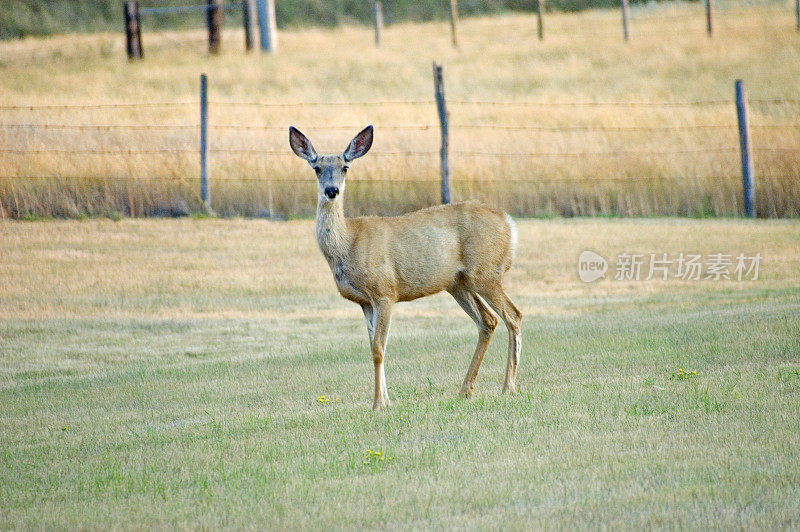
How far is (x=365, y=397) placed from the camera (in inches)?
341

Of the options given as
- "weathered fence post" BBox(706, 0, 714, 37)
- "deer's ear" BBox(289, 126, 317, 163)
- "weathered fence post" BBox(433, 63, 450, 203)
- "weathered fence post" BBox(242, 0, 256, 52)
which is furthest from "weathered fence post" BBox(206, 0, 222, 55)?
"deer's ear" BBox(289, 126, 317, 163)

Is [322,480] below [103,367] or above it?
above

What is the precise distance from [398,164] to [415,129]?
76.9 inches

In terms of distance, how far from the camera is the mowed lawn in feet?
18.3

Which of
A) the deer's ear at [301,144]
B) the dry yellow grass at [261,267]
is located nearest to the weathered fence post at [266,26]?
the dry yellow grass at [261,267]

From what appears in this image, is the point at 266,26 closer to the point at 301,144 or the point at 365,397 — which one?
the point at 301,144

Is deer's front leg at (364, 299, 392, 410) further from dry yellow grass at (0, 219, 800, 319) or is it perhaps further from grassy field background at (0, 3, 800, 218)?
grassy field background at (0, 3, 800, 218)

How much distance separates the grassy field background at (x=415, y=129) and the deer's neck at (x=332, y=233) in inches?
433

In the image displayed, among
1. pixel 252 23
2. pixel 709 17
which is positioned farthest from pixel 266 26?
pixel 709 17

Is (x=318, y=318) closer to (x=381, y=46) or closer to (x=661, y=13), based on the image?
(x=381, y=46)

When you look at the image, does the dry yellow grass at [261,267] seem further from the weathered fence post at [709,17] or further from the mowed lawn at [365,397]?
the weathered fence post at [709,17]

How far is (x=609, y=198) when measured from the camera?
2033cm

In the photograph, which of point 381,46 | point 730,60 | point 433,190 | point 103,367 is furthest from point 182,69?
point 103,367

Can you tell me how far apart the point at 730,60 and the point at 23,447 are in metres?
27.3
